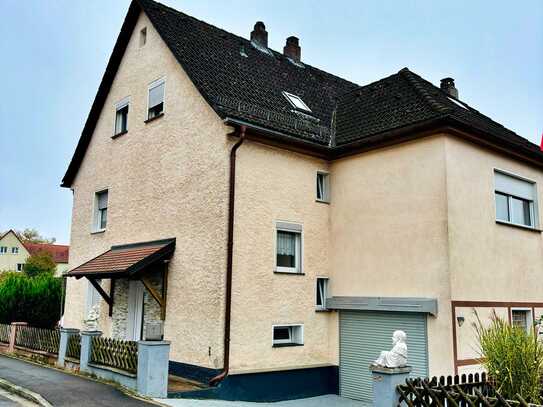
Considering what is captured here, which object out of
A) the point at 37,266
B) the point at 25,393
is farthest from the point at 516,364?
the point at 37,266

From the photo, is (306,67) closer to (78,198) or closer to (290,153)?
(290,153)

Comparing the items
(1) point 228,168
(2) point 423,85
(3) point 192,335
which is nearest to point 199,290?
(3) point 192,335

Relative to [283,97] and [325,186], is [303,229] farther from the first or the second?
[283,97]

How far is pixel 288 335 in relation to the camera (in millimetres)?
12500

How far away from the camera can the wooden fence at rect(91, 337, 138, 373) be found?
36.0ft

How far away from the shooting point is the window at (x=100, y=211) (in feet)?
55.3

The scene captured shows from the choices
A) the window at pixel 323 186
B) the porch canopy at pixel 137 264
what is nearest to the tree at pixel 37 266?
the porch canopy at pixel 137 264

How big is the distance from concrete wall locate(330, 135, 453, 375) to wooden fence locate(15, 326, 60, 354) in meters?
7.90

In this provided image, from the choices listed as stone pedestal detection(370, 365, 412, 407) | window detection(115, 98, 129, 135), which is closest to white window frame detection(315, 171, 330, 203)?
stone pedestal detection(370, 365, 412, 407)

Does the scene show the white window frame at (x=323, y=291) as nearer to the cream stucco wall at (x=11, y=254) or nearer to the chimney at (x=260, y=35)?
the chimney at (x=260, y=35)

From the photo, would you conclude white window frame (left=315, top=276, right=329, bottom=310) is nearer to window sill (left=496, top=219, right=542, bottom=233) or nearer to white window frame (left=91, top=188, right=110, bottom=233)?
window sill (left=496, top=219, right=542, bottom=233)

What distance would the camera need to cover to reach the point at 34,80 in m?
26.2

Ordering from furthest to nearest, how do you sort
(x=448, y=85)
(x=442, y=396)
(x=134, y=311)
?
(x=448, y=85) → (x=134, y=311) → (x=442, y=396)

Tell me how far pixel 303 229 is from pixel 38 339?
28.9 ft
